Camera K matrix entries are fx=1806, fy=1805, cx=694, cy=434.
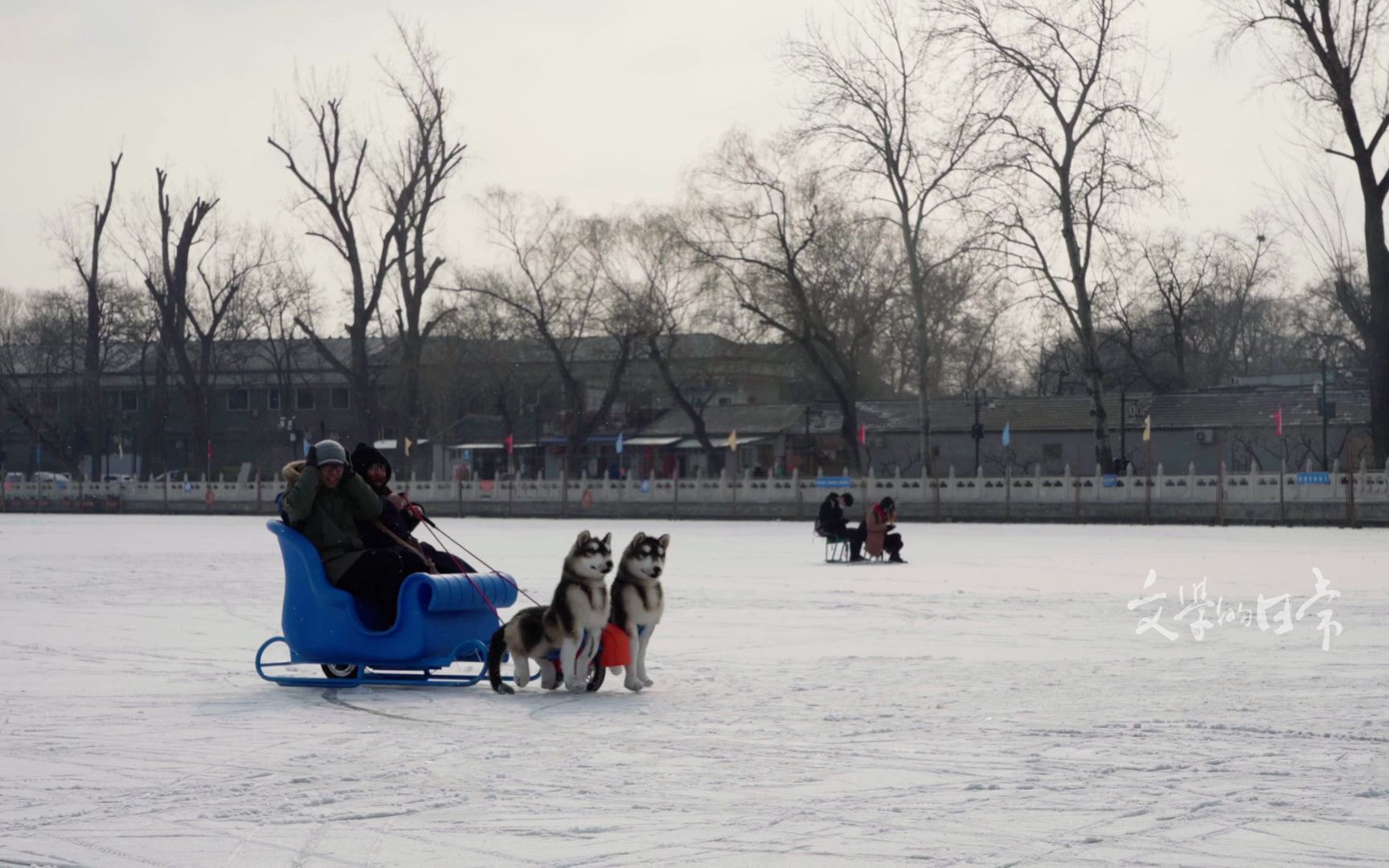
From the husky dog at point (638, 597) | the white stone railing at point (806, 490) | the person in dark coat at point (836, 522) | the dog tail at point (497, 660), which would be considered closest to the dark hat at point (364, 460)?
the dog tail at point (497, 660)

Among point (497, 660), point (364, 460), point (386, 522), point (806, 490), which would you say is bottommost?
point (497, 660)

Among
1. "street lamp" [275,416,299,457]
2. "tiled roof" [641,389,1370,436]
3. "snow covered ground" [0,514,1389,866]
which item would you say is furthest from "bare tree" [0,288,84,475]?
"snow covered ground" [0,514,1389,866]

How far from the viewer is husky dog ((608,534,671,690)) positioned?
9109 mm

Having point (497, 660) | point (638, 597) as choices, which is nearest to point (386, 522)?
point (497, 660)

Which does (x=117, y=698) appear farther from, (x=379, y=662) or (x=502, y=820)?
(x=502, y=820)

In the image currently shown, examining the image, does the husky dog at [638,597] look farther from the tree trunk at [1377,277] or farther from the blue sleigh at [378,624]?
the tree trunk at [1377,277]

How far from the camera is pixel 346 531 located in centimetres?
973

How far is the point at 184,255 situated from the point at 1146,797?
56.3m

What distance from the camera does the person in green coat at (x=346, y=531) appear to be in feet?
31.3

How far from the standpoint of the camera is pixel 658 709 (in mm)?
8539

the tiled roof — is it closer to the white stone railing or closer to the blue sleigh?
the white stone railing

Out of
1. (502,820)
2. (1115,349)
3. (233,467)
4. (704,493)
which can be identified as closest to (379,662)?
(502,820)

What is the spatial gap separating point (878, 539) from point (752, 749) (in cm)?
1716

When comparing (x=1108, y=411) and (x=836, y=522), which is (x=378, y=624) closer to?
(x=836, y=522)
